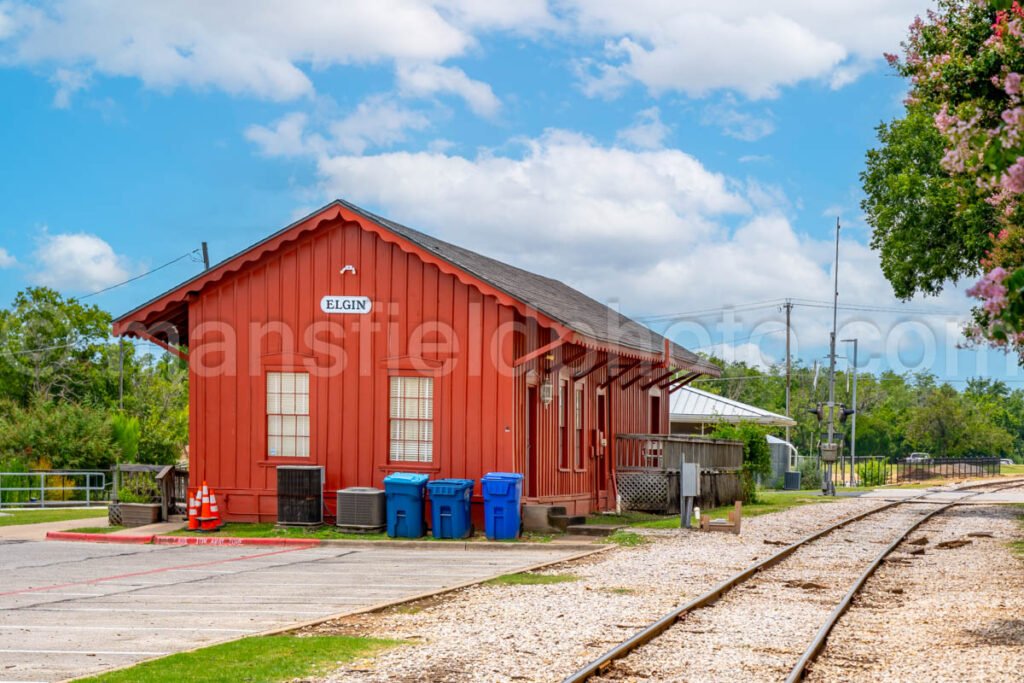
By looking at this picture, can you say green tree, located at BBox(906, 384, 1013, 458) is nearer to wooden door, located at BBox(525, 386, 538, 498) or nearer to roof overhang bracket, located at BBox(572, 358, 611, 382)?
roof overhang bracket, located at BBox(572, 358, 611, 382)

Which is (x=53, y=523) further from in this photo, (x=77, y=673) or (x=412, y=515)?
(x=77, y=673)

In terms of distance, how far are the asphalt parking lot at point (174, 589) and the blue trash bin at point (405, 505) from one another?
753 millimetres

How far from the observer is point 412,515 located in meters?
20.2

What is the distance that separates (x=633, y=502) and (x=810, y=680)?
18.2 meters

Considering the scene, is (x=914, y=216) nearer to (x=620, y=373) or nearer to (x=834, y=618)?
(x=620, y=373)

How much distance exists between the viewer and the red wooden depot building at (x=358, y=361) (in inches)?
832

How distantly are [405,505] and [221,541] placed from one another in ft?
10.6

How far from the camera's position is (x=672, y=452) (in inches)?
1067

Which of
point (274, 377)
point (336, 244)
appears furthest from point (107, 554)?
point (336, 244)

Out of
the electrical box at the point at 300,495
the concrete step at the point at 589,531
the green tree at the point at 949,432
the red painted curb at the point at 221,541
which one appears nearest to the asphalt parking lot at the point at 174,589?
the red painted curb at the point at 221,541

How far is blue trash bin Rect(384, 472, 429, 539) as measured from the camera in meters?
20.2

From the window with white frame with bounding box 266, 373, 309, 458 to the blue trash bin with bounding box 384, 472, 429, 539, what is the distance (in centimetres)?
262

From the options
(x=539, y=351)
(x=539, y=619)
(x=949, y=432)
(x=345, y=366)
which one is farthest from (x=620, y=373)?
(x=949, y=432)

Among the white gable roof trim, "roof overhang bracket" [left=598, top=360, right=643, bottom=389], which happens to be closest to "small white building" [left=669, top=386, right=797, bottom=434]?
the white gable roof trim
